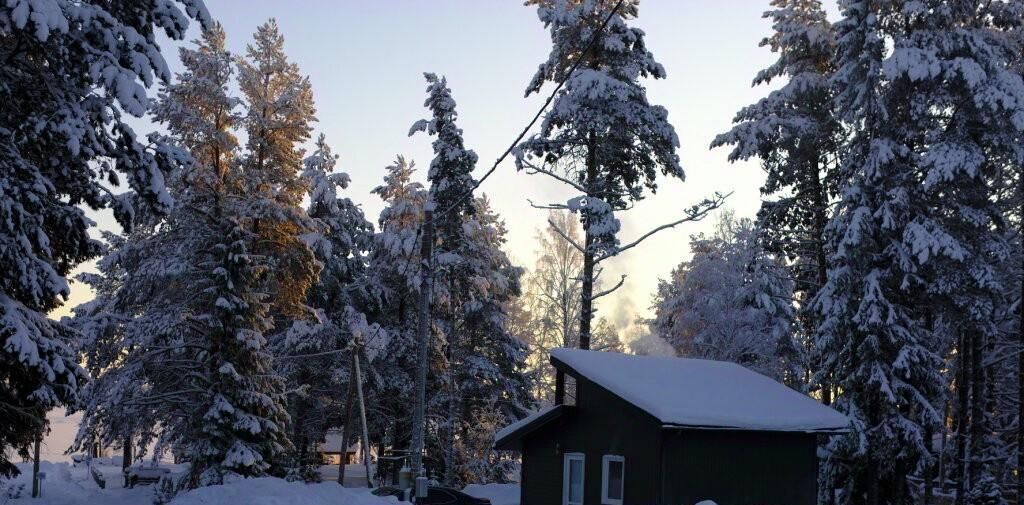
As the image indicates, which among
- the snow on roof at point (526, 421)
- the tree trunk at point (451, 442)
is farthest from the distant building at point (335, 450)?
the snow on roof at point (526, 421)

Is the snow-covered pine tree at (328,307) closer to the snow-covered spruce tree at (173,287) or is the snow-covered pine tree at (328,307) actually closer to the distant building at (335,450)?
the snow-covered spruce tree at (173,287)

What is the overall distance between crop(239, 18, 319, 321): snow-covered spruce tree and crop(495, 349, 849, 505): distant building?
12.0 m

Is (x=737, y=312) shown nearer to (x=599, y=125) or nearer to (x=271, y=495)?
(x=599, y=125)

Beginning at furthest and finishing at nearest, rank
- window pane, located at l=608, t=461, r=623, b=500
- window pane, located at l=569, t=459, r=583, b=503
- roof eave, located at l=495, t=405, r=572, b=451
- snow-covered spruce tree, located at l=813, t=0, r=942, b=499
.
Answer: snow-covered spruce tree, located at l=813, t=0, r=942, b=499
roof eave, located at l=495, t=405, r=572, b=451
window pane, located at l=569, t=459, r=583, b=503
window pane, located at l=608, t=461, r=623, b=500

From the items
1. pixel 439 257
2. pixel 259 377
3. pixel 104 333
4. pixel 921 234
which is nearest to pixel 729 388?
pixel 921 234

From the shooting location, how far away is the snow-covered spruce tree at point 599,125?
2922cm

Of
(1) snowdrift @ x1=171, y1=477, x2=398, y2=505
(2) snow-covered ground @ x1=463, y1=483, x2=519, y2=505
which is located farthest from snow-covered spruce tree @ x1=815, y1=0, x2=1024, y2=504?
(1) snowdrift @ x1=171, y1=477, x2=398, y2=505

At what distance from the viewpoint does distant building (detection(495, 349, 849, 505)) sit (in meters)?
22.3

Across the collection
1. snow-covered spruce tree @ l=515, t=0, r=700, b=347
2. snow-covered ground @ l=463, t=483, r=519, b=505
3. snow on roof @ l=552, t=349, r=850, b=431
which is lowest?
snow-covered ground @ l=463, t=483, r=519, b=505

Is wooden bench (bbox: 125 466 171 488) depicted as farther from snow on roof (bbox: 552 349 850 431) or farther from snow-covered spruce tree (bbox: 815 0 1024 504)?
snow-covered spruce tree (bbox: 815 0 1024 504)

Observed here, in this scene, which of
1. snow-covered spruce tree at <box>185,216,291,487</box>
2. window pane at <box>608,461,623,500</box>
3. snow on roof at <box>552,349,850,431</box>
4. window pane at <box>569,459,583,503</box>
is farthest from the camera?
snow-covered spruce tree at <box>185,216,291,487</box>

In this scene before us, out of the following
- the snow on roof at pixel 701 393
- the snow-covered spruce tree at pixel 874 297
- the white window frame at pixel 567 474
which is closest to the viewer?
the snow on roof at pixel 701 393

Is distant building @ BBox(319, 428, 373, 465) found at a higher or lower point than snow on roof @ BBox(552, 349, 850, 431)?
lower

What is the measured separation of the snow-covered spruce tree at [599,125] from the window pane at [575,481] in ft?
17.9
